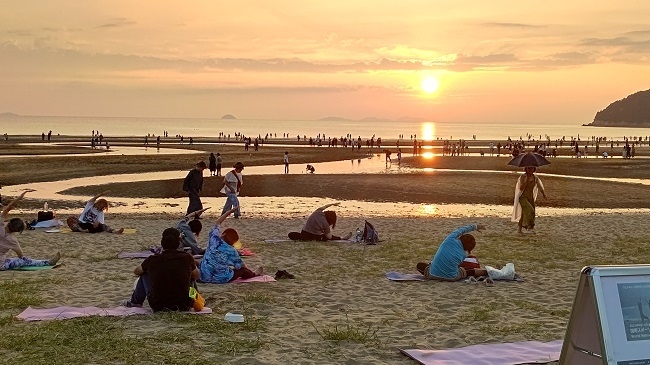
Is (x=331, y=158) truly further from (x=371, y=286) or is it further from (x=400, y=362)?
(x=400, y=362)

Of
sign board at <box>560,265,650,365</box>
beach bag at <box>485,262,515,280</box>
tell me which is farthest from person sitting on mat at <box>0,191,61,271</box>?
sign board at <box>560,265,650,365</box>

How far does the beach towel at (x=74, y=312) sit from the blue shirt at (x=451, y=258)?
4.16 meters

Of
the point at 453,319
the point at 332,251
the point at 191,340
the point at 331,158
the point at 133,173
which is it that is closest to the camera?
the point at 191,340

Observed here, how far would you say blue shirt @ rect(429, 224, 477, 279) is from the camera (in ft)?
37.0

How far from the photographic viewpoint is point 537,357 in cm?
722

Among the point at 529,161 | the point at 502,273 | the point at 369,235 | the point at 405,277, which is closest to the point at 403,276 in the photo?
the point at 405,277

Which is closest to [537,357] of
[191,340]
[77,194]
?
[191,340]

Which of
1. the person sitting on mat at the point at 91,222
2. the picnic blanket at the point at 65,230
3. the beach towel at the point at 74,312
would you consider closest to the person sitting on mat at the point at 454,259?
the beach towel at the point at 74,312

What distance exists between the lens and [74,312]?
8828mm

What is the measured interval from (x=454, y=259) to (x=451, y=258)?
0.06m

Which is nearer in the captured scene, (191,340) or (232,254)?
(191,340)

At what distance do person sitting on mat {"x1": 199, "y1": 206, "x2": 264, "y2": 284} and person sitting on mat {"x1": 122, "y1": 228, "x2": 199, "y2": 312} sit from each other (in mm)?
1891

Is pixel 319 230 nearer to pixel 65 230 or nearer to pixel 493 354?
pixel 65 230

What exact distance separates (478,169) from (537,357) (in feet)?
134
